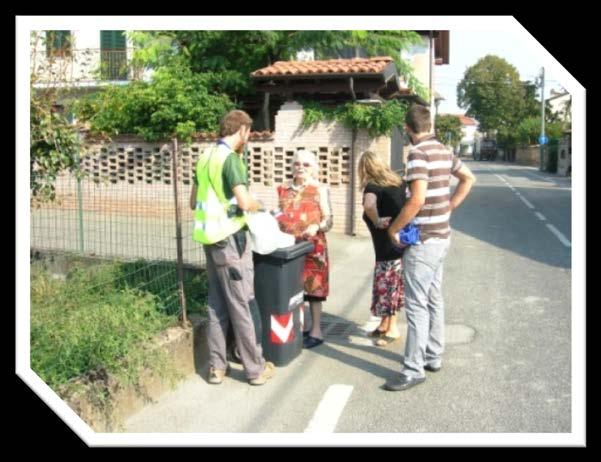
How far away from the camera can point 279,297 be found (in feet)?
18.2

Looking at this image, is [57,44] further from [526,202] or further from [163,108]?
[526,202]

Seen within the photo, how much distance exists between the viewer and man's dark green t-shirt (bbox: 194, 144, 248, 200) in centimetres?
488

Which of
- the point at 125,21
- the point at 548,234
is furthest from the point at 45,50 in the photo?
the point at 548,234

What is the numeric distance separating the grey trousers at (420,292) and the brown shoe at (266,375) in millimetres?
997

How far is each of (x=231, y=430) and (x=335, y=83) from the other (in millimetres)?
9524

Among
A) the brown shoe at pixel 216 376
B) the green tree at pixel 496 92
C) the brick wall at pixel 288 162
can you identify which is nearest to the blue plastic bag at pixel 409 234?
the brown shoe at pixel 216 376

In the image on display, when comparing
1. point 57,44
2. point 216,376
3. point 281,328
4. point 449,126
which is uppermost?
point 449,126

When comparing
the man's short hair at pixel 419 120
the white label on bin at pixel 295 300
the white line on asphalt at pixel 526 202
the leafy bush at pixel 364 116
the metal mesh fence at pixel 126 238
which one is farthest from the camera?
the white line on asphalt at pixel 526 202

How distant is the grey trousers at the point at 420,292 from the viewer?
16.7 feet

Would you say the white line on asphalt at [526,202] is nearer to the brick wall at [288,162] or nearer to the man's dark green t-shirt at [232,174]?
the brick wall at [288,162]

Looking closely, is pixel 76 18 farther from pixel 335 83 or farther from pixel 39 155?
pixel 335 83

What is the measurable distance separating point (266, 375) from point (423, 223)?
1.63 meters

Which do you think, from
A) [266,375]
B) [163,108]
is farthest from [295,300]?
[163,108]

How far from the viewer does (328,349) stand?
621 cm
